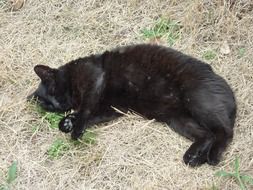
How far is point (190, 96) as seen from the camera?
3418 millimetres

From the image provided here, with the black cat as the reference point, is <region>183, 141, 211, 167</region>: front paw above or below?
below

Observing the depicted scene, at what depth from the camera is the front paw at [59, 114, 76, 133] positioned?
3.57 metres

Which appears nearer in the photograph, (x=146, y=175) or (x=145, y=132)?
(x=146, y=175)

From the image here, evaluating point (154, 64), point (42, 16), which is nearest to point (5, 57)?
point (42, 16)

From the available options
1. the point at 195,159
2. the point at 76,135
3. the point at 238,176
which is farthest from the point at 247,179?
the point at 76,135

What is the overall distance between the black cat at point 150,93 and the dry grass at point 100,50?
0.09 meters

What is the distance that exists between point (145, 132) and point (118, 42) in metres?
0.99

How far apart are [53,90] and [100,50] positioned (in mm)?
648

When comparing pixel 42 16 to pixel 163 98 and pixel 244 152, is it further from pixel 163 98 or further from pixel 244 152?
pixel 244 152

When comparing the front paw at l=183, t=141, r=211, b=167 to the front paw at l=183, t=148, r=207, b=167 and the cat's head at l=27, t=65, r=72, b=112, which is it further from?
the cat's head at l=27, t=65, r=72, b=112

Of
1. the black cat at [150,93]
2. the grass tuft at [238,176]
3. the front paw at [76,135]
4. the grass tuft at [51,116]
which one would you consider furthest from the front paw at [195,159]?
the grass tuft at [51,116]

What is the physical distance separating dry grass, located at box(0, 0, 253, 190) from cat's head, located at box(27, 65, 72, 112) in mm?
124

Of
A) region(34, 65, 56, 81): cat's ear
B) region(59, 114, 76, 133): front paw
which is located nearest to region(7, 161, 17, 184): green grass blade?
region(59, 114, 76, 133): front paw

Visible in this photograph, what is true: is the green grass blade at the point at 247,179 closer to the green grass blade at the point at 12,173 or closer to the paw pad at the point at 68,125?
the paw pad at the point at 68,125
